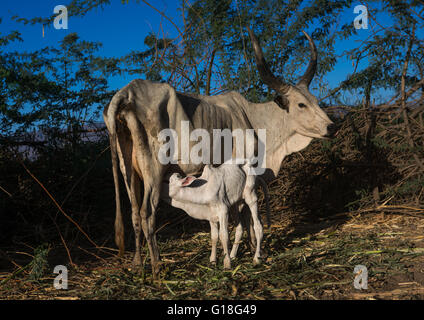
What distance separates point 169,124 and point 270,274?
174cm

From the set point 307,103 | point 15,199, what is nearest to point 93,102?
point 15,199

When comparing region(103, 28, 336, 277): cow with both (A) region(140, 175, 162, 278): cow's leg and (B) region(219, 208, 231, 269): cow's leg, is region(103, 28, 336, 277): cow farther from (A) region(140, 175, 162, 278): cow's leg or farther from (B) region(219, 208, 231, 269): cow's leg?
(B) region(219, 208, 231, 269): cow's leg

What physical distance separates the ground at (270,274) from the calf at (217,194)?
37cm

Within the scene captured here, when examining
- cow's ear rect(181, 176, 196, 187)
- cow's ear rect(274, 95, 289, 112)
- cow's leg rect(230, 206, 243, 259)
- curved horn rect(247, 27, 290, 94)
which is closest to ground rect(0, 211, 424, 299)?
cow's leg rect(230, 206, 243, 259)

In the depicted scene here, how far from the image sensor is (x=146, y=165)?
3.98m

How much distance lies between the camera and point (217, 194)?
12.7 ft

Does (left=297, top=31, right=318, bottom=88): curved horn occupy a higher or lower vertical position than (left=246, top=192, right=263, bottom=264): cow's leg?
higher

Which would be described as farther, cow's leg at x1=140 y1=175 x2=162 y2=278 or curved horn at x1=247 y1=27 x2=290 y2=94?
curved horn at x1=247 y1=27 x2=290 y2=94

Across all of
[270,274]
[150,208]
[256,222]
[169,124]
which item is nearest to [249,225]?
[256,222]

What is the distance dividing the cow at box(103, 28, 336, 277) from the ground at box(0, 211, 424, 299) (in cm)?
35

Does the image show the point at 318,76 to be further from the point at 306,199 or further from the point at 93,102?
the point at 93,102

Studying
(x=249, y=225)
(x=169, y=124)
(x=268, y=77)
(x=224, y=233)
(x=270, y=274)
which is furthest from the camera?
(x=268, y=77)

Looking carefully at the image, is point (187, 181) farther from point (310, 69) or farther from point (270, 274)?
point (310, 69)

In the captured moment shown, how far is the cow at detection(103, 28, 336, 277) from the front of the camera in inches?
155
